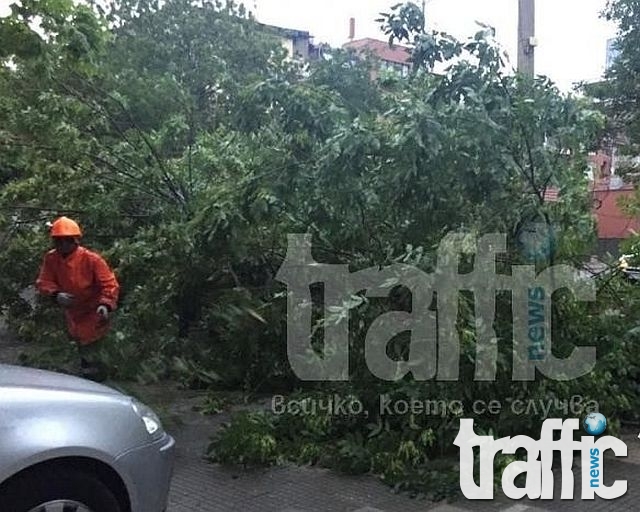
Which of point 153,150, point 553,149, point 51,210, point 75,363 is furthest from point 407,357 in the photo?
point 51,210

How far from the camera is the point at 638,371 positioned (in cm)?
627

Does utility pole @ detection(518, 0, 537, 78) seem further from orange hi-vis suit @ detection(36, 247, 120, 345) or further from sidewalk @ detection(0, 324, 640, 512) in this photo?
orange hi-vis suit @ detection(36, 247, 120, 345)

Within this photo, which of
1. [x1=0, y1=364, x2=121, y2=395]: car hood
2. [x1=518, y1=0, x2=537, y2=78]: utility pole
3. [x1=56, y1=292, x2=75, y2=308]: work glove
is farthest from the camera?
[x1=518, y1=0, x2=537, y2=78]: utility pole

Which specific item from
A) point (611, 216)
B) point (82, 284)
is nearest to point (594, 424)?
point (611, 216)

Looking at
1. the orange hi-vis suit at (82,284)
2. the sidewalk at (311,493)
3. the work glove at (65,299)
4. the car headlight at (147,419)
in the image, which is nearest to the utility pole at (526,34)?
the sidewalk at (311,493)

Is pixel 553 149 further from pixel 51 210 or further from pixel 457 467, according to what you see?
pixel 51 210

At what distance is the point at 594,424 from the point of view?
575cm

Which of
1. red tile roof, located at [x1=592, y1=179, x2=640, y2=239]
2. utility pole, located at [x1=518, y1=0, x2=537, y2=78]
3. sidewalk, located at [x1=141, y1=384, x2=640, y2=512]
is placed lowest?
sidewalk, located at [x1=141, y1=384, x2=640, y2=512]

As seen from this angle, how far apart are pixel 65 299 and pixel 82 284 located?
167 mm

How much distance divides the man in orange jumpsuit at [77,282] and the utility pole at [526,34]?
540 centimetres

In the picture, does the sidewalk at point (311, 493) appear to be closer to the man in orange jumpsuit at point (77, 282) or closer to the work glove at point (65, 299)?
the man in orange jumpsuit at point (77, 282)

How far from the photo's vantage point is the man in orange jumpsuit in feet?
19.9

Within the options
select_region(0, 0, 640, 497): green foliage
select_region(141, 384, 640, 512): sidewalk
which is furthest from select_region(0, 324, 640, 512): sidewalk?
select_region(0, 0, 640, 497): green foliage

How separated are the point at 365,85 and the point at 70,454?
4910 millimetres
